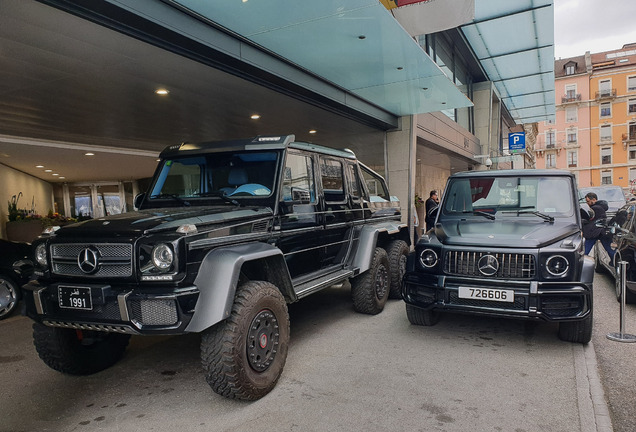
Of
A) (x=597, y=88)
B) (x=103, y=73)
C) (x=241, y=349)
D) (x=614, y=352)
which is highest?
(x=597, y=88)

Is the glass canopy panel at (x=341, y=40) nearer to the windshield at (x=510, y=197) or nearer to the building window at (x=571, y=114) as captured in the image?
the windshield at (x=510, y=197)

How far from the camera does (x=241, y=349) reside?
3.10 meters

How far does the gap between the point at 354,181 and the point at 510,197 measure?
6.31ft

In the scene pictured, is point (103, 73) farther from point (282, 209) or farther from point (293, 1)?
point (282, 209)

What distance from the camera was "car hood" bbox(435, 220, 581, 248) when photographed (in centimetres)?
428

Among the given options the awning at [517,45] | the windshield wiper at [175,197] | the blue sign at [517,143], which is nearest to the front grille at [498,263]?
the windshield wiper at [175,197]

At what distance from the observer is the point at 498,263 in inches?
169

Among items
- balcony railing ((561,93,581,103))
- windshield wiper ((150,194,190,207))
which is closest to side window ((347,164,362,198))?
windshield wiper ((150,194,190,207))

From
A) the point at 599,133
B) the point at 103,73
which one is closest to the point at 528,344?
the point at 103,73

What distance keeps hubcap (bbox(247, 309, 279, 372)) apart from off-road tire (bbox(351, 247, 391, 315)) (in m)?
2.11

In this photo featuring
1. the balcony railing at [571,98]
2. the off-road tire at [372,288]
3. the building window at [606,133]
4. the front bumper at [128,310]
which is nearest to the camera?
the front bumper at [128,310]

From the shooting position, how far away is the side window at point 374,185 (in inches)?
242

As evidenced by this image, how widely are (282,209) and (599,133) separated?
66.2 m

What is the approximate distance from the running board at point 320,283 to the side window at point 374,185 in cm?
153
